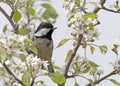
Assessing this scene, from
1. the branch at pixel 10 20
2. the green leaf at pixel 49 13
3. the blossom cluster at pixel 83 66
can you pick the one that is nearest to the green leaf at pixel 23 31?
the branch at pixel 10 20

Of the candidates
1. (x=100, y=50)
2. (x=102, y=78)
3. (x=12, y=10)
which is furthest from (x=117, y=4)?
(x=12, y=10)

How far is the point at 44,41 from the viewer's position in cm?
355

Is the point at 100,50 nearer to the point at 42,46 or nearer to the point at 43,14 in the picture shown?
the point at 43,14

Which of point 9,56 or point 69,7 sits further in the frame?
point 69,7

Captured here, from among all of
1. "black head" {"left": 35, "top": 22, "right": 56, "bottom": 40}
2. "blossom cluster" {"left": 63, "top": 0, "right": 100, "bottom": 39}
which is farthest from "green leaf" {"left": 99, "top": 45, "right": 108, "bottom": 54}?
"black head" {"left": 35, "top": 22, "right": 56, "bottom": 40}

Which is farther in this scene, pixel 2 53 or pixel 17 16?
pixel 17 16

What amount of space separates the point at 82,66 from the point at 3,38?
2.15 feet

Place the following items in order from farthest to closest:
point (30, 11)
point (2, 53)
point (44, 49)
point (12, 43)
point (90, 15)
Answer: point (44, 49)
point (30, 11)
point (90, 15)
point (12, 43)
point (2, 53)

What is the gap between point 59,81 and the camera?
2070 millimetres

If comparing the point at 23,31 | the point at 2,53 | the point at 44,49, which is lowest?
the point at 44,49

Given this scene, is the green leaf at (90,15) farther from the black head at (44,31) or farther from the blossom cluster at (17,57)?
the black head at (44,31)

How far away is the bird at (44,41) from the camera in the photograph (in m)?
2.99

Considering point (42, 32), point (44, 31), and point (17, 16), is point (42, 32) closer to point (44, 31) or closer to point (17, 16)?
point (44, 31)

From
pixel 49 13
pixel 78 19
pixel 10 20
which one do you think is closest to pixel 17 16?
pixel 10 20
